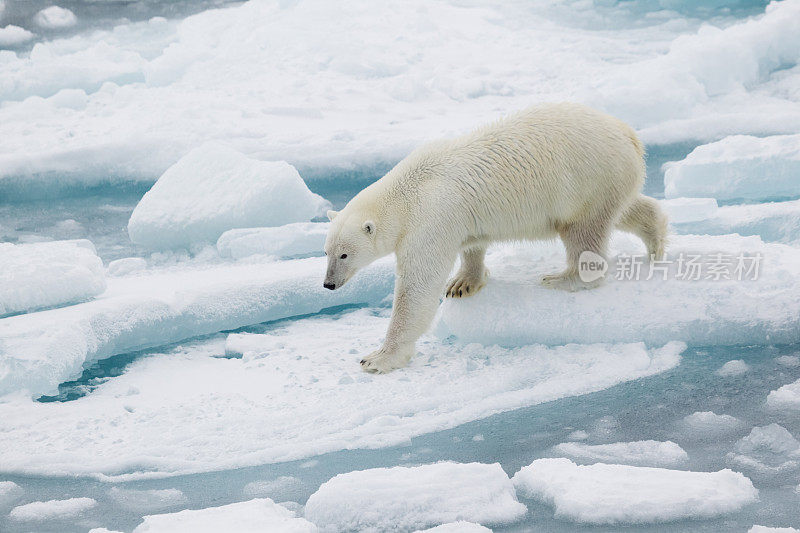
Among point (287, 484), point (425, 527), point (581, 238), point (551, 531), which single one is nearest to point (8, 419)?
point (287, 484)

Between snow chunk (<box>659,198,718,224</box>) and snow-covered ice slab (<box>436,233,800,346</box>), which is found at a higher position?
snow chunk (<box>659,198,718,224</box>)

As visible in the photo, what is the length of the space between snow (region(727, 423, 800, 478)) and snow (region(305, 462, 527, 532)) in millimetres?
756

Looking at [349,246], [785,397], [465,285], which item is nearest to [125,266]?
[349,246]

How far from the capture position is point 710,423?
2838mm

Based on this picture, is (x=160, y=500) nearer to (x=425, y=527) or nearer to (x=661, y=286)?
(x=425, y=527)

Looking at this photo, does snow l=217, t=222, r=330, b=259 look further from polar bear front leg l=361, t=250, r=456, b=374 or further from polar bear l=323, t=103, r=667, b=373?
polar bear front leg l=361, t=250, r=456, b=374

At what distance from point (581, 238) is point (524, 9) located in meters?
8.57

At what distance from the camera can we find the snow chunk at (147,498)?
2.49 meters

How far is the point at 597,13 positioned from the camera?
1131 centimetres

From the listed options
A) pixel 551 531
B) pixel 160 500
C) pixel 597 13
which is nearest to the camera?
pixel 551 531

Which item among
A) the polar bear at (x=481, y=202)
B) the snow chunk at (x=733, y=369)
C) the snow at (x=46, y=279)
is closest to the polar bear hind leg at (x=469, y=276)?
the polar bear at (x=481, y=202)

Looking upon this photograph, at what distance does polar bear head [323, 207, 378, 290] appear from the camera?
131 inches

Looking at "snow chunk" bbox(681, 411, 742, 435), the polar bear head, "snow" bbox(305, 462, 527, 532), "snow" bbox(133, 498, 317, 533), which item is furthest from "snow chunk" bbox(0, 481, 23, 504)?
"snow chunk" bbox(681, 411, 742, 435)

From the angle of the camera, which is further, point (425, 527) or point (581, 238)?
point (581, 238)
